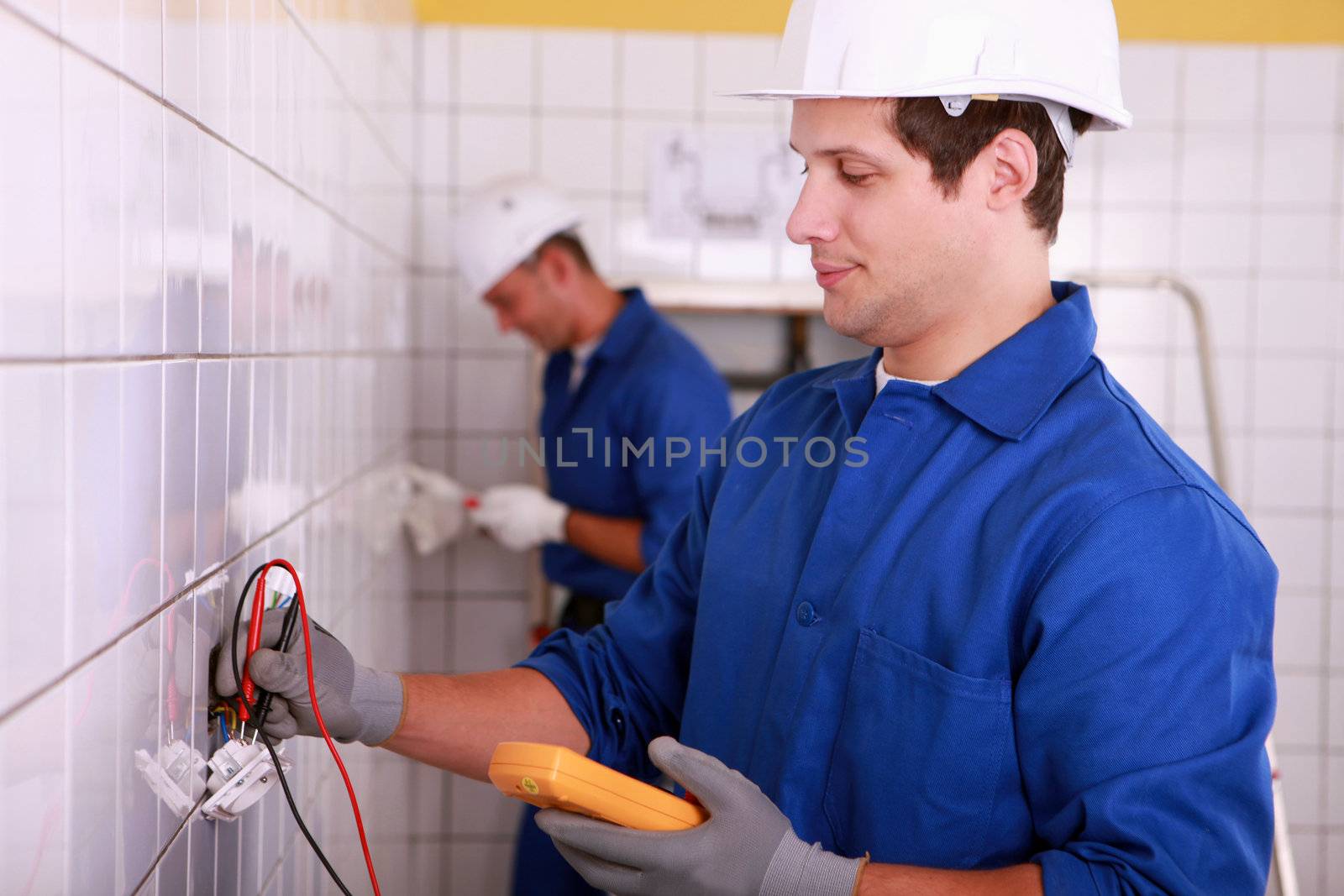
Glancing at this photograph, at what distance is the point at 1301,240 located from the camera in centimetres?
288

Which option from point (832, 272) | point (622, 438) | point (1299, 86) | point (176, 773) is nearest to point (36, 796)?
point (176, 773)

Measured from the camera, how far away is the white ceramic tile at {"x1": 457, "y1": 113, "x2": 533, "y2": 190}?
279 cm

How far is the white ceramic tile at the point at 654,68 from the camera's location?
2805 millimetres

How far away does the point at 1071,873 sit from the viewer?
2.92 ft

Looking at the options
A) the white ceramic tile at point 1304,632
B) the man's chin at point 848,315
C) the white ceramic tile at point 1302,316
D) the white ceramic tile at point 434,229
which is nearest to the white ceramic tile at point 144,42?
the man's chin at point 848,315

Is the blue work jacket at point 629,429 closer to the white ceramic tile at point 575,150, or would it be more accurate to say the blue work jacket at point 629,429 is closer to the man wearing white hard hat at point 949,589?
→ the white ceramic tile at point 575,150

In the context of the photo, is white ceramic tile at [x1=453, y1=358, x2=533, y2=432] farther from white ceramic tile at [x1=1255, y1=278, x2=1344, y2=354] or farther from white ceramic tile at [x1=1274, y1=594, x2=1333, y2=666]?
white ceramic tile at [x1=1274, y1=594, x2=1333, y2=666]

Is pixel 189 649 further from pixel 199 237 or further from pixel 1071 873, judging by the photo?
pixel 1071 873

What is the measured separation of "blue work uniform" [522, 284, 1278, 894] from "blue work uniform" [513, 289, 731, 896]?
3.15ft

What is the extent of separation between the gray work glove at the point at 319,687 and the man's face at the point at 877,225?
54 cm

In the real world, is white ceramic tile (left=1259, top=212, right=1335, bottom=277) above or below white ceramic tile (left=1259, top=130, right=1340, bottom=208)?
below

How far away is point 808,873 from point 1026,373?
46 cm

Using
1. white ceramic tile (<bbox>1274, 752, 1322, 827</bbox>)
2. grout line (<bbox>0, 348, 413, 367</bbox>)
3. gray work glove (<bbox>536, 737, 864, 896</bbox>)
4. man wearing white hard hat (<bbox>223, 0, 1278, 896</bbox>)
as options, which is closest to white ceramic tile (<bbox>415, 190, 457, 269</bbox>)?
grout line (<bbox>0, 348, 413, 367</bbox>)

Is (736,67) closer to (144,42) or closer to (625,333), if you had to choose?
(625,333)
